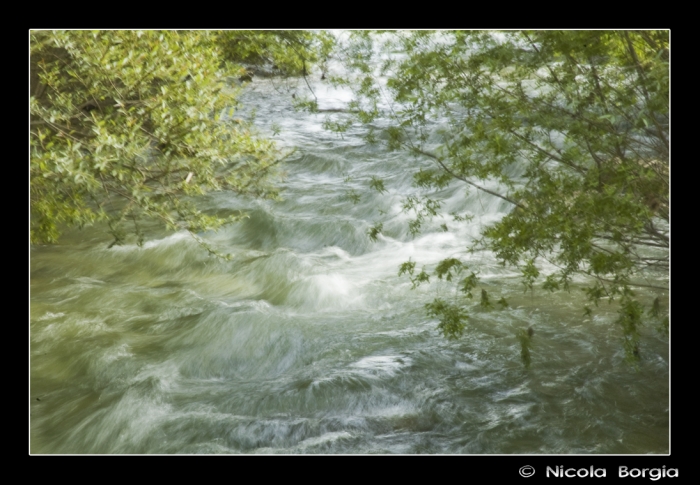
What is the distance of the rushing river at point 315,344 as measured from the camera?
3.21 meters

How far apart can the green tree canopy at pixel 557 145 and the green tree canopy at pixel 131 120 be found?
0.72 m

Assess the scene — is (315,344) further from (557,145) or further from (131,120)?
(557,145)

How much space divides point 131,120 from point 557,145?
75.0 inches

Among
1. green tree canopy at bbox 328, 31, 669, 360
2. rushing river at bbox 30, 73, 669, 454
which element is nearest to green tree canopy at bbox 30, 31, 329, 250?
rushing river at bbox 30, 73, 669, 454

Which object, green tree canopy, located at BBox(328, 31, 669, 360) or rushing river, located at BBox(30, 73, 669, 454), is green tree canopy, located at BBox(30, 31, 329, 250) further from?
green tree canopy, located at BBox(328, 31, 669, 360)

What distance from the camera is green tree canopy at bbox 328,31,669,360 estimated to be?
3051mm

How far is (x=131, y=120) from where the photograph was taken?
3275 mm

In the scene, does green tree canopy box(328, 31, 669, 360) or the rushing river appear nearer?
green tree canopy box(328, 31, 669, 360)

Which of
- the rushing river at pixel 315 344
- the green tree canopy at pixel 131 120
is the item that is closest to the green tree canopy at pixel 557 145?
the rushing river at pixel 315 344

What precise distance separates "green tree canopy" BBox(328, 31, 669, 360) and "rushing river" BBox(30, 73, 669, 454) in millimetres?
156

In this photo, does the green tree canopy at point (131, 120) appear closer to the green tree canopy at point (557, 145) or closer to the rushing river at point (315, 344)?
the rushing river at point (315, 344)

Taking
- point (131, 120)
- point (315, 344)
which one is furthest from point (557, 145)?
point (131, 120)
